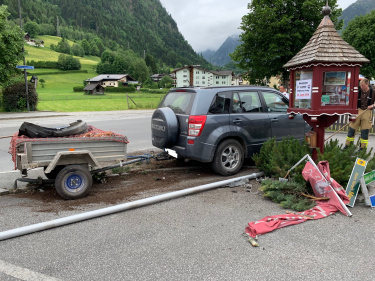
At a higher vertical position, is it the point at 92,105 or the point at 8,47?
the point at 8,47

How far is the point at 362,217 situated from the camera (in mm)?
4285

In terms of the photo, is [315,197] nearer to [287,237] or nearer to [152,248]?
[287,237]

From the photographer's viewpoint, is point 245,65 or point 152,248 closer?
point 152,248

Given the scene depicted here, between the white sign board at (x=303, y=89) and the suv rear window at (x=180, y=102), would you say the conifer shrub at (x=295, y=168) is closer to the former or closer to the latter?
the white sign board at (x=303, y=89)

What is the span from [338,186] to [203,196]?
2.08m

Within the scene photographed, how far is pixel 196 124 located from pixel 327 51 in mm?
2553

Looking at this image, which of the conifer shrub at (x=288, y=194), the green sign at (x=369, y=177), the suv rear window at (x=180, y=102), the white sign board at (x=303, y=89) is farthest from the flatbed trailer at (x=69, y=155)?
the green sign at (x=369, y=177)

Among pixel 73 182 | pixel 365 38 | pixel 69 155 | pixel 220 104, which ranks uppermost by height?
pixel 365 38

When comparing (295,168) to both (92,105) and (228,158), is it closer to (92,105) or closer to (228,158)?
(228,158)

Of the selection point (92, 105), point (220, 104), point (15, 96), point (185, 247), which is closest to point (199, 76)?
point (92, 105)

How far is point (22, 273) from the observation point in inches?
116

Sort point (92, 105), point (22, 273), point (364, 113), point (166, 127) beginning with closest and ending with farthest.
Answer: point (22, 273)
point (166, 127)
point (364, 113)
point (92, 105)

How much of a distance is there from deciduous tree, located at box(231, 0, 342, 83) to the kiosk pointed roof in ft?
60.1

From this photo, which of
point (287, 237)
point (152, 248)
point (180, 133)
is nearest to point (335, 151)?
point (287, 237)
